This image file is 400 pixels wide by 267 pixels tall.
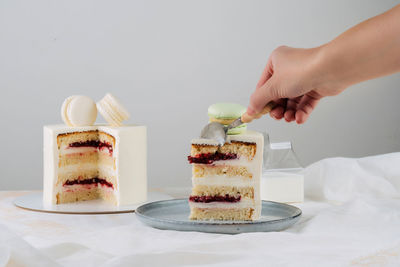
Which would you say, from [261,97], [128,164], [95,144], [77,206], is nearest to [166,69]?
[95,144]

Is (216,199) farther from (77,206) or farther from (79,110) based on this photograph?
(79,110)

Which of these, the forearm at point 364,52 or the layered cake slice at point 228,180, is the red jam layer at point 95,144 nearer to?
the layered cake slice at point 228,180

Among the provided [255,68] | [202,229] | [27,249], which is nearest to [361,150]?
[255,68]

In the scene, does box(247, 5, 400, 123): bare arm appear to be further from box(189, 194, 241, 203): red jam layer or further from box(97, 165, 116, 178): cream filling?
box(97, 165, 116, 178): cream filling

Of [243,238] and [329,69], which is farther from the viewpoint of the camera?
[243,238]

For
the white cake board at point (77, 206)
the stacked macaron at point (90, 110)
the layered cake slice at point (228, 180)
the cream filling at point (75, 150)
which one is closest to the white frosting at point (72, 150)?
the cream filling at point (75, 150)

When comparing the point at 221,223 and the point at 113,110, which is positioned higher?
the point at 113,110

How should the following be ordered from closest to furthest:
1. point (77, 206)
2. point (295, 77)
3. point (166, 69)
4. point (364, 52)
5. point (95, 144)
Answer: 1. point (364, 52)
2. point (295, 77)
3. point (77, 206)
4. point (95, 144)
5. point (166, 69)
